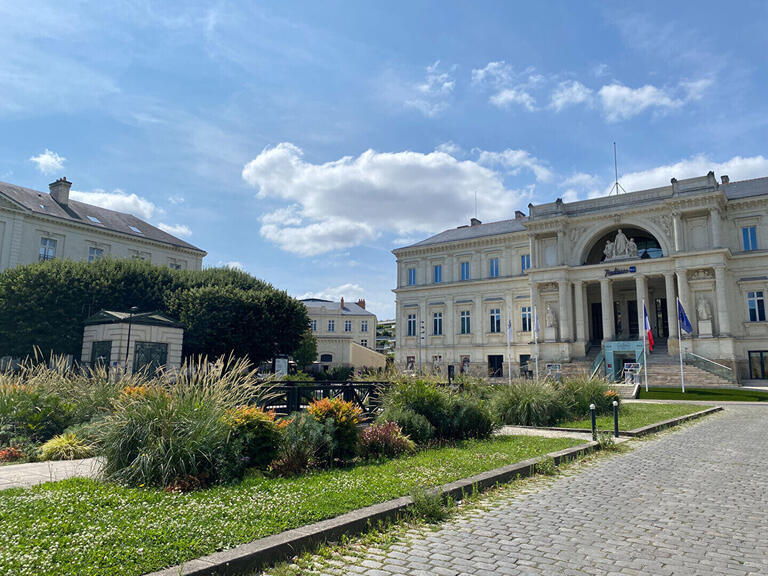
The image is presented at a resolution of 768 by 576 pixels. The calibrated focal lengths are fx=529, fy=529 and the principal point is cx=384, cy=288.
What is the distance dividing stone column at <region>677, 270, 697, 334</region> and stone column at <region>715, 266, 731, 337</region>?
5.55 feet

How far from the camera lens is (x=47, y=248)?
43938mm

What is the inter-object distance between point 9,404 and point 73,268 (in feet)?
79.1

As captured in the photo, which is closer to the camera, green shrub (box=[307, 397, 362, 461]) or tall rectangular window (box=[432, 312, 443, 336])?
green shrub (box=[307, 397, 362, 461])

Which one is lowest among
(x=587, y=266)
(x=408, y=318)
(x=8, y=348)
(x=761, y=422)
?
(x=761, y=422)

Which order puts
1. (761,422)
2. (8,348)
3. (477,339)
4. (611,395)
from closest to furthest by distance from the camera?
(761,422), (611,395), (8,348), (477,339)

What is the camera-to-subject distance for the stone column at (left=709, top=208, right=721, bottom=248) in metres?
38.4

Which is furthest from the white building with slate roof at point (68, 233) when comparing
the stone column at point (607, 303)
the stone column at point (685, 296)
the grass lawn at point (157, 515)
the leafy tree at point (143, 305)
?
the stone column at point (685, 296)

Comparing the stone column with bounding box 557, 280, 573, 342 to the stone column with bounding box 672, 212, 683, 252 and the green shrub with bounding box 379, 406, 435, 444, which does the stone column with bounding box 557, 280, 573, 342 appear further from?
the green shrub with bounding box 379, 406, 435, 444

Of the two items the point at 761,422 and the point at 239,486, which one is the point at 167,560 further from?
the point at 761,422

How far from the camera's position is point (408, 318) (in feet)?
184

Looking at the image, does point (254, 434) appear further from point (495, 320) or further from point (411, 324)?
point (411, 324)

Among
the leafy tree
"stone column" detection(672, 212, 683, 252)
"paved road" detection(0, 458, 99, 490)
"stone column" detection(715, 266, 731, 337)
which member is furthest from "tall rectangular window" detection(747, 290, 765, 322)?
"paved road" detection(0, 458, 99, 490)

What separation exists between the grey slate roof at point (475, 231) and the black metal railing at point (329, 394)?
39730 mm

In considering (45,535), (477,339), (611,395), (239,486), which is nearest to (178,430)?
(239,486)
